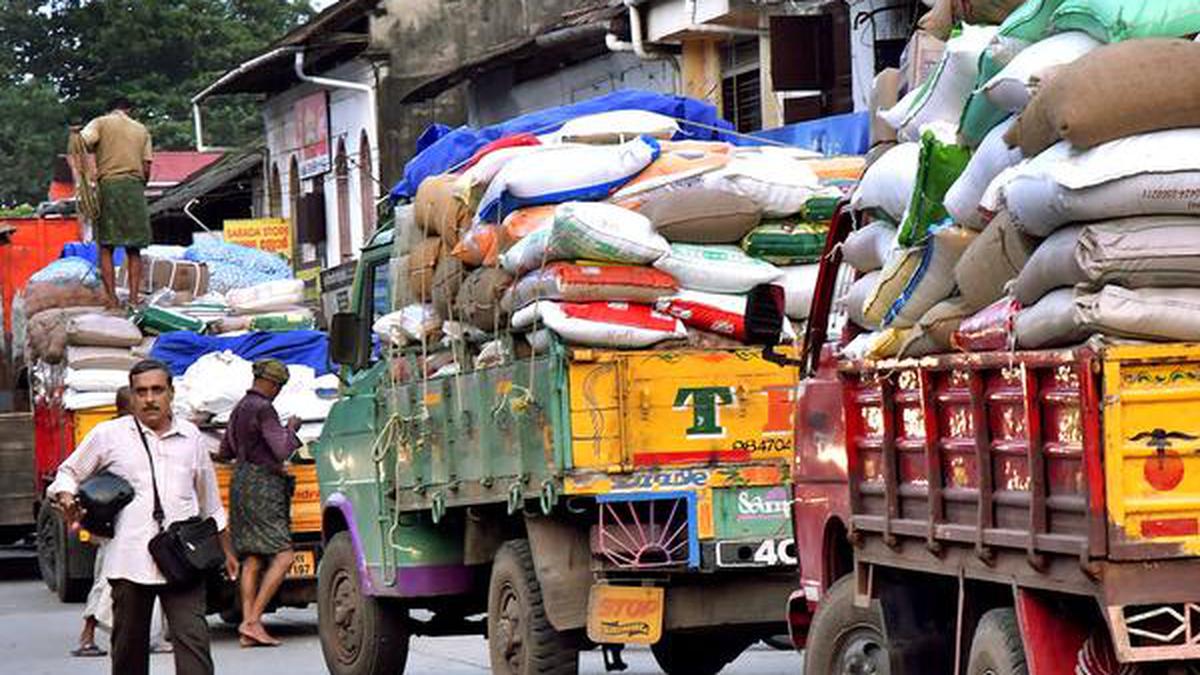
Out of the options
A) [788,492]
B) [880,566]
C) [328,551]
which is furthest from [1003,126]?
[328,551]

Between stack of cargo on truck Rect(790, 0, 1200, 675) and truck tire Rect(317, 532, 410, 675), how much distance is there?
5.34 meters

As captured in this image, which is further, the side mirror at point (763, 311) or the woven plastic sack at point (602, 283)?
the woven plastic sack at point (602, 283)

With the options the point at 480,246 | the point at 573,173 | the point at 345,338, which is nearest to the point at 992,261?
the point at 573,173

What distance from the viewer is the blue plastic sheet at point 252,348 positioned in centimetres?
2117

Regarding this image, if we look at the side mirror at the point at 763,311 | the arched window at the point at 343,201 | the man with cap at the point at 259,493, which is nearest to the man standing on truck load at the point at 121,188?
the man with cap at the point at 259,493

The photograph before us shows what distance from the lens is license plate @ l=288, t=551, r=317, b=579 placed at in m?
19.0

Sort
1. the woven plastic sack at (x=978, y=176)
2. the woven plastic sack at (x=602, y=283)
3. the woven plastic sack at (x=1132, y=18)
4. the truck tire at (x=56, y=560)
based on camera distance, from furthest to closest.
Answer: the truck tire at (x=56, y=560) < the woven plastic sack at (x=602, y=283) < the woven plastic sack at (x=978, y=176) < the woven plastic sack at (x=1132, y=18)

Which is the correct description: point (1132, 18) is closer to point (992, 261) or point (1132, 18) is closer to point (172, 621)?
point (992, 261)

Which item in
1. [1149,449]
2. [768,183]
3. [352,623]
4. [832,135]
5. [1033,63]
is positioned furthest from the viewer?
[832,135]

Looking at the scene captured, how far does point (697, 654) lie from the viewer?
44.3 feet

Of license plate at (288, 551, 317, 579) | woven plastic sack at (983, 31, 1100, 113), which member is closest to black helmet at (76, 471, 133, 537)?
woven plastic sack at (983, 31, 1100, 113)

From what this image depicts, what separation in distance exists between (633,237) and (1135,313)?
4963 millimetres

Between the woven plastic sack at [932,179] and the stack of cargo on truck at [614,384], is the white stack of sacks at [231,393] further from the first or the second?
the woven plastic sack at [932,179]

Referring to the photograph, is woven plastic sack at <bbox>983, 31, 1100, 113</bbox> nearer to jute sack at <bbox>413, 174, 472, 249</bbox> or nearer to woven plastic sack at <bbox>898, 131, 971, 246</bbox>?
Answer: woven plastic sack at <bbox>898, 131, 971, 246</bbox>
